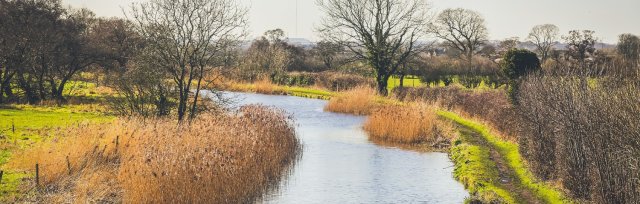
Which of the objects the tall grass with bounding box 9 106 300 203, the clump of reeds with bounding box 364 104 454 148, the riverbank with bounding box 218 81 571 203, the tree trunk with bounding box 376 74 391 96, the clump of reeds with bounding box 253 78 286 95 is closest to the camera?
the tall grass with bounding box 9 106 300 203

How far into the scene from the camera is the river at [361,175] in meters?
15.9

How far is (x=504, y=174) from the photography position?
17.4 m

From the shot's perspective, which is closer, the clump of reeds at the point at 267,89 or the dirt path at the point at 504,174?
the dirt path at the point at 504,174

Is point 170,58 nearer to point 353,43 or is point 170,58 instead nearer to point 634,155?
point 634,155

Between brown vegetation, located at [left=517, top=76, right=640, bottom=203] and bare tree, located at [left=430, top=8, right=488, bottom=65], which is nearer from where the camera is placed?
brown vegetation, located at [left=517, top=76, right=640, bottom=203]

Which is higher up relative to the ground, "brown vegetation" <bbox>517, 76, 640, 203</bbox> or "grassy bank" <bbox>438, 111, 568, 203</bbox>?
"brown vegetation" <bbox>517, 76, 640, 203</bbox>

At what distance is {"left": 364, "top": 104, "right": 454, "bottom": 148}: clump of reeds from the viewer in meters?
25.3

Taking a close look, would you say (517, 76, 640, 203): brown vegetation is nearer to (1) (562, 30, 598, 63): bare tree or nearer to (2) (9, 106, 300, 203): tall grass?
(2) (9, 106, 300, 203): tall grass

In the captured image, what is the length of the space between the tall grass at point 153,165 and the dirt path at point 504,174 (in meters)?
6.40

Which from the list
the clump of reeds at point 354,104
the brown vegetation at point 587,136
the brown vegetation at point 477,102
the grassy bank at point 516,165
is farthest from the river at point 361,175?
the clump of reeds at point 354,104

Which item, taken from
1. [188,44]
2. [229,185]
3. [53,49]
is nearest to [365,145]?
[188,44]

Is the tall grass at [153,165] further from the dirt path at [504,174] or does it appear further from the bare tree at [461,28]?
the bare tree at [461,28]

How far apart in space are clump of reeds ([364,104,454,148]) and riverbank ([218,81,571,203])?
0.29 meters

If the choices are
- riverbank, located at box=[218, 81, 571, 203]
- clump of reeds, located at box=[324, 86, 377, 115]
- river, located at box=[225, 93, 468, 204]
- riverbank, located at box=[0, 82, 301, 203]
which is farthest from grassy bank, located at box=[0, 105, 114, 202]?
clump of reeds, located at box=[324, 86, 377, 115]
